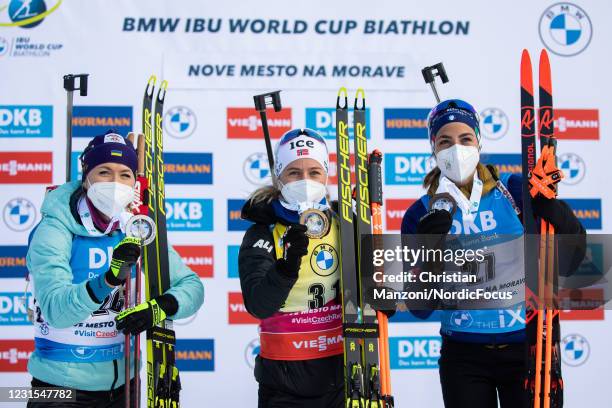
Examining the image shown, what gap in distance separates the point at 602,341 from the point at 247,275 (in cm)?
320

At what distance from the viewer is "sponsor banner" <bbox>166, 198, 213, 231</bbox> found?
465cm

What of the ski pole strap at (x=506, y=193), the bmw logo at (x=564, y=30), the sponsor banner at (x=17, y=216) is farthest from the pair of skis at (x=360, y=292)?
the sponsor banner at (x=17, y=216)

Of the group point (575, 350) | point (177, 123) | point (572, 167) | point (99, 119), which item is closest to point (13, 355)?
point (99, 119)

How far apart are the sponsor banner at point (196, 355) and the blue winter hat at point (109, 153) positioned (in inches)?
80.3

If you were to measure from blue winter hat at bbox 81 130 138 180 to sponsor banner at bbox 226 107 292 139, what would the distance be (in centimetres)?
180

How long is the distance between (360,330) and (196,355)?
2157 millimetres

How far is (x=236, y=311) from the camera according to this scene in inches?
184

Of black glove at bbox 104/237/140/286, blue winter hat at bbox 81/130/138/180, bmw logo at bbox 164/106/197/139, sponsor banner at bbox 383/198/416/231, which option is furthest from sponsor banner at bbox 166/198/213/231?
black glove at bbox 104/237/140/286

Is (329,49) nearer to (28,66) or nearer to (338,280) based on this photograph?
(28,66)

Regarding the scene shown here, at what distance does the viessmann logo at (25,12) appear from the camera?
4.65 m

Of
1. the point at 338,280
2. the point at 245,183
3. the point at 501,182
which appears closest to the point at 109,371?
the point at 338,280

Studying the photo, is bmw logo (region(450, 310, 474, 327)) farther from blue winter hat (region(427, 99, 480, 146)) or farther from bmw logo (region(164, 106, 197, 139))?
bmw logo (region(164, 106, 197, 139))

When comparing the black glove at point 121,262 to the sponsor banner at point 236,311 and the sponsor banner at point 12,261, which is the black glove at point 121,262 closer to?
the sponsor banner at point 236,311

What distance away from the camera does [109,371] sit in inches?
109
